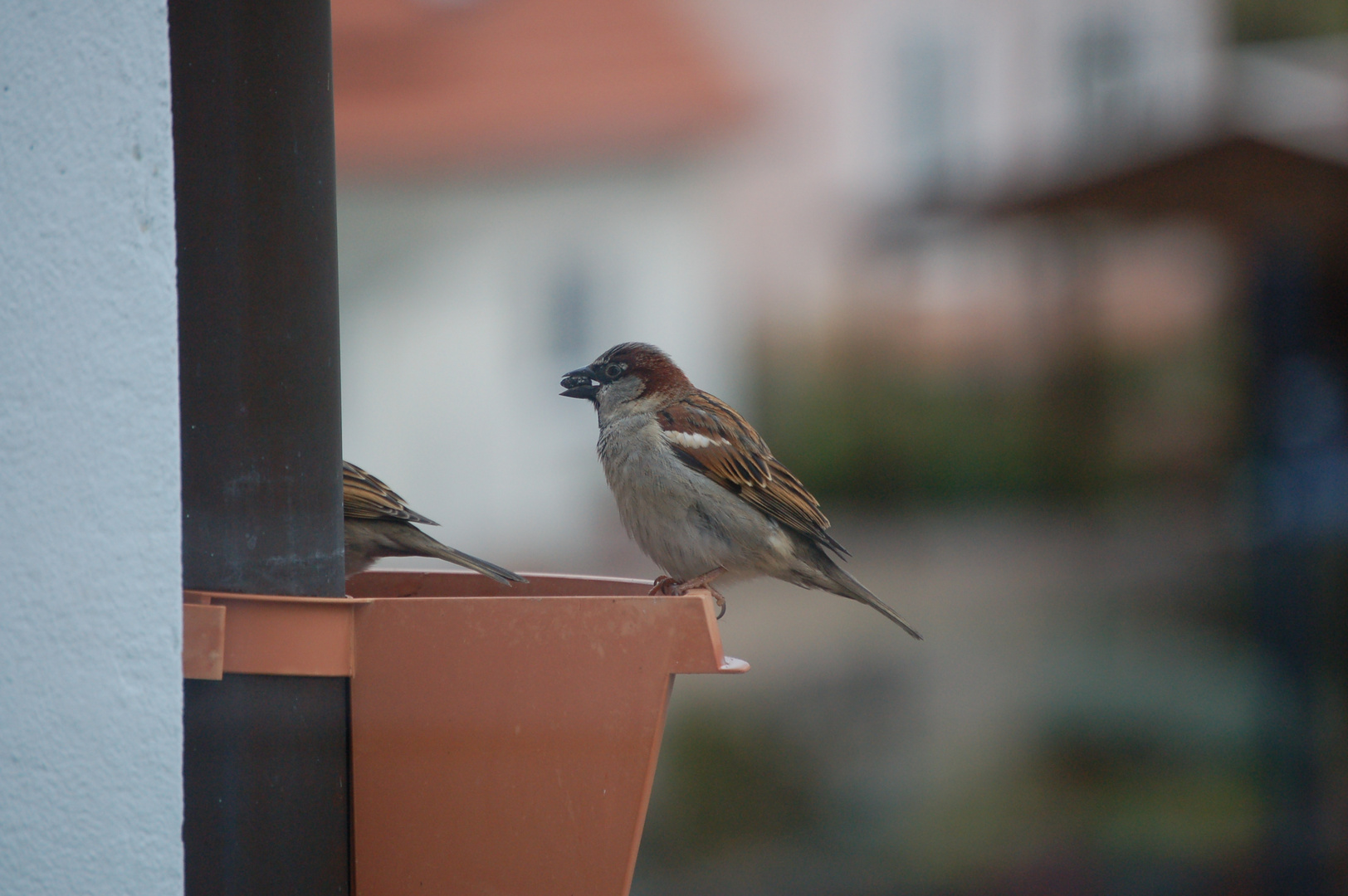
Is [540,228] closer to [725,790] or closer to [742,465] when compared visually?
[725,790]

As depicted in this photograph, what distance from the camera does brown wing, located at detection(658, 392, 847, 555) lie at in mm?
2688

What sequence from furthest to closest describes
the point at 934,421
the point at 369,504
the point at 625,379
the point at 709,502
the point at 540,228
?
the point at 540,228
the point at 934,421
the point at 625,379
the point at 709,502
the point at 369,504

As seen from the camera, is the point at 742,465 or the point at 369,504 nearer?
the point at 369,504

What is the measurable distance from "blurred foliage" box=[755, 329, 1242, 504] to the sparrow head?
7.23 m

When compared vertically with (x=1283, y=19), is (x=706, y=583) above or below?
below

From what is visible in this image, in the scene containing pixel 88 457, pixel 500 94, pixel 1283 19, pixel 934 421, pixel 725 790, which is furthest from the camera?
pixel 1283 19

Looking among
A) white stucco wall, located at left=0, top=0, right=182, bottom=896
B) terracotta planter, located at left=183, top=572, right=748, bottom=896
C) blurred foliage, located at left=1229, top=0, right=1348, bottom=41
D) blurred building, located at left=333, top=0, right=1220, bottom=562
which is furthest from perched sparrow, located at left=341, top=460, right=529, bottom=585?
blurred foliage, located at left=1229, top=0, right=1348, bottom=41

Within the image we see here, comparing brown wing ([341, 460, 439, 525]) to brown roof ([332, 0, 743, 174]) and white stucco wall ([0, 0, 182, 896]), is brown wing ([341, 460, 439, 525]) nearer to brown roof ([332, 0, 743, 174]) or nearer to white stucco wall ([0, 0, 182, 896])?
white stucco wall ([0, 0, 182, 896])

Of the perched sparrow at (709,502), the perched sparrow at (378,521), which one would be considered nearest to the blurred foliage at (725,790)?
the perched sparrow at (709,502)

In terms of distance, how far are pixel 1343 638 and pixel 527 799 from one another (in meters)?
5.20

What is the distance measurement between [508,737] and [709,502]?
1.45 meters

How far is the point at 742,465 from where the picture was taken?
8.86ft

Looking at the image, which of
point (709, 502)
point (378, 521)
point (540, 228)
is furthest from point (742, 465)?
point (540, 228)

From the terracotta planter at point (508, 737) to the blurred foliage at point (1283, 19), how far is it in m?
14.7
